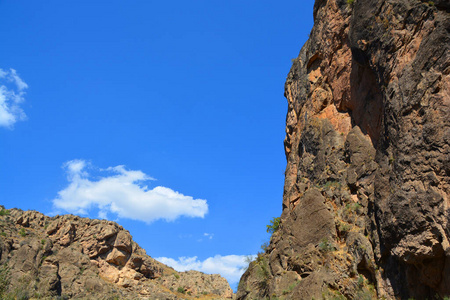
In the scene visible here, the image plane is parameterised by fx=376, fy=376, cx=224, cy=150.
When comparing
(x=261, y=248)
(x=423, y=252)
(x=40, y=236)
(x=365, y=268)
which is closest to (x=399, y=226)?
(x=423, y=252)

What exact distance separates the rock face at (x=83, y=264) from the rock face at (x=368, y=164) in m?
37.7

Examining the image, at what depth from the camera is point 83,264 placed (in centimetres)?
6475

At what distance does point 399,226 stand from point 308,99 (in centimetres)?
1667

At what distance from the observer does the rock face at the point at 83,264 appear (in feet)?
179

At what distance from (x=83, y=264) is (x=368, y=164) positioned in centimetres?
5683

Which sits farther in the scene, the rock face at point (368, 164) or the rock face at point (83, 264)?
the rock face at point (83, 264)

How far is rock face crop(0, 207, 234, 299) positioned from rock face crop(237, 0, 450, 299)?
1484 inches

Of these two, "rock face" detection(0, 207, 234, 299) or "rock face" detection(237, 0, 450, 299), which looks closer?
"rock face" detection(237, 0, 450, 299)

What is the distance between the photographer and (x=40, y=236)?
65.9 metres

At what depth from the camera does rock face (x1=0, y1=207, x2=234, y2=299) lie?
54.7 meters

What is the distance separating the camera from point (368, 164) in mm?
22453

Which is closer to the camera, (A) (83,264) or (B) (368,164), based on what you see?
(B) (368,164)

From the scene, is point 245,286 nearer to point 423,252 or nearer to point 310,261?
point 310,261

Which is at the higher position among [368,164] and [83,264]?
[83,264]
